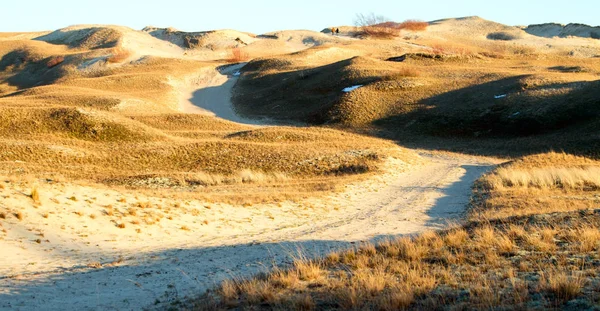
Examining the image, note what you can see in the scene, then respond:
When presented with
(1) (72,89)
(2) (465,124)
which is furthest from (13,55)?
(2) (465,124)

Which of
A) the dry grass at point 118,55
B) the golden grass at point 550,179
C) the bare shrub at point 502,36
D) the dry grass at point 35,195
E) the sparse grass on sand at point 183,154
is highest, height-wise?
the bare shrub at point 502,36

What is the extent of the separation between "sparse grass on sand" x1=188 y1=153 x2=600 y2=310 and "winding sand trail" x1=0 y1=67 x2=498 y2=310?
167 cm

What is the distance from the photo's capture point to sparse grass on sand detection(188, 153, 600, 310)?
6590 millimetres

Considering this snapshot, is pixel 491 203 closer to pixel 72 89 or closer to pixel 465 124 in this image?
pixel 465 124

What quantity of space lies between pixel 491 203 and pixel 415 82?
4310cm

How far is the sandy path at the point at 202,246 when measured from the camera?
29.1ft

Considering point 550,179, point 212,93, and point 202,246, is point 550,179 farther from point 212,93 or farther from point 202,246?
point 212,93

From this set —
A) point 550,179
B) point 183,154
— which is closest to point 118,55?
point 183,154

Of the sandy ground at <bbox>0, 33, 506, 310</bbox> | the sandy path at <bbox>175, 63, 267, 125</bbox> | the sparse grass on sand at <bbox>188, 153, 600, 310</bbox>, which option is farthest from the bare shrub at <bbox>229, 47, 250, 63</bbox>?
the sparse grass on sand at <bbox>188, 153, 600, 310</bbox>

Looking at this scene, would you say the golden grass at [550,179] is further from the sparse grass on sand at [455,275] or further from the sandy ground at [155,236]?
the sparse grass on sand at [455,275]

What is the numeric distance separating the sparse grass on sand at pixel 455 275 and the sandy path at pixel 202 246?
70.8 inches

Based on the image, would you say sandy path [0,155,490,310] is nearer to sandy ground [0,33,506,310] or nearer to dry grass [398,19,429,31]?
sandy ground [0,33,506,310]

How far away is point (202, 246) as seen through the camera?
13.1 m

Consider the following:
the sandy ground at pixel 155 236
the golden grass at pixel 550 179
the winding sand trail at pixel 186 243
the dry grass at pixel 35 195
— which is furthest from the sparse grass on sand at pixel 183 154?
the golden grass at pixel 550 179
